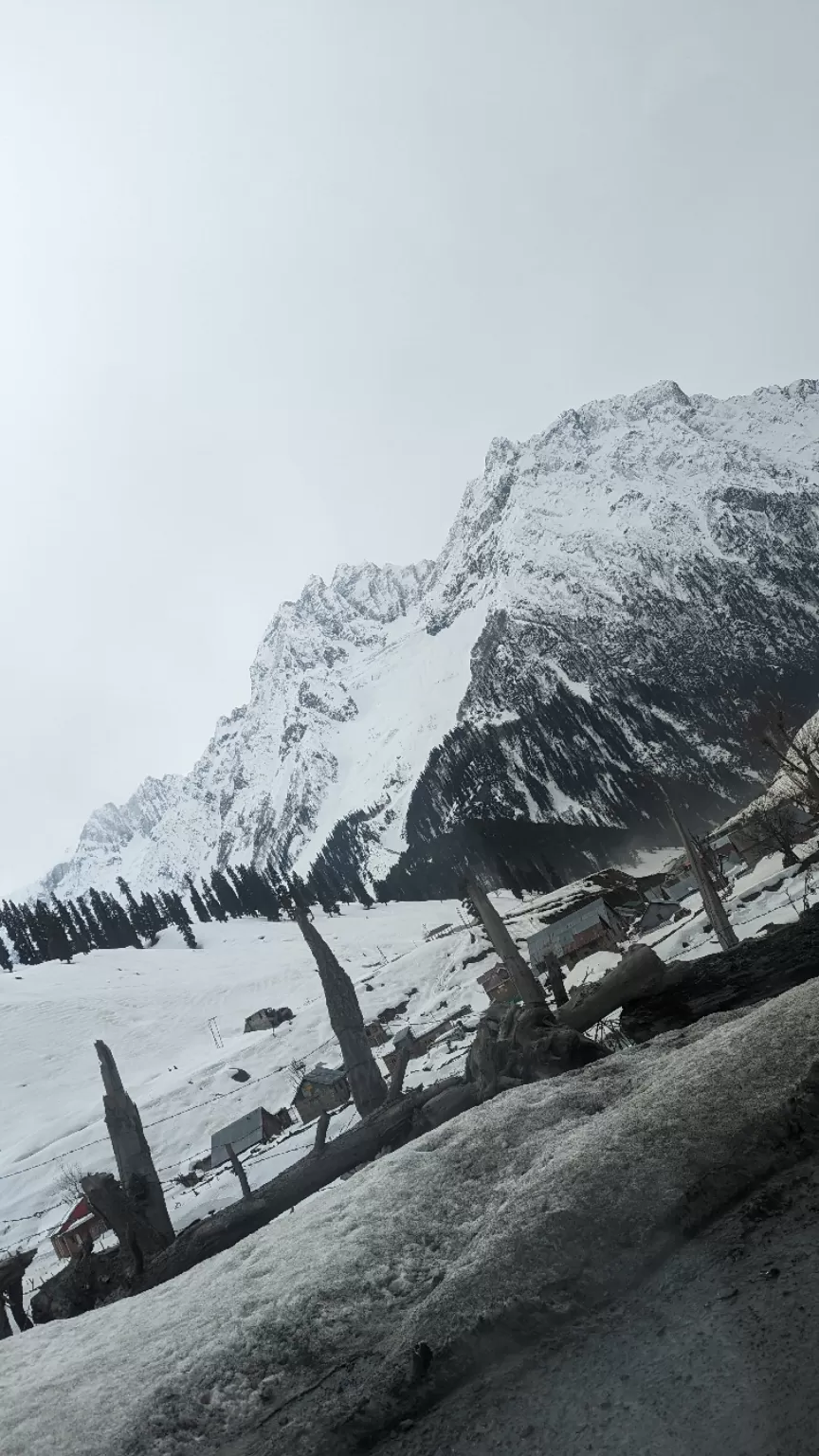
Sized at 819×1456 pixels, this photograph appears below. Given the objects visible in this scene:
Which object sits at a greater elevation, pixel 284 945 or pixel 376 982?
pixel 284 945

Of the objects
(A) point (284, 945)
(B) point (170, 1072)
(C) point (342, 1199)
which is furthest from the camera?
(A) point (284, 945)

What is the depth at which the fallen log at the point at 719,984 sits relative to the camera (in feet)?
37.7

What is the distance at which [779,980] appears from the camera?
11.7m

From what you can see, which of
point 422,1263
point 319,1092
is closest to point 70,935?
point 319,1092

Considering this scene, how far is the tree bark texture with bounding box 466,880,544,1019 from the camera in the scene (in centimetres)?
2248

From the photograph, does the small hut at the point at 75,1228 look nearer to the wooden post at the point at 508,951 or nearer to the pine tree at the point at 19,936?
the wooden post at the point at 508,951

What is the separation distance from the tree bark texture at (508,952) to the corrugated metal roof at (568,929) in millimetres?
26961

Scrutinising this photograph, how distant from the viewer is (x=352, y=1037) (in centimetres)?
1678

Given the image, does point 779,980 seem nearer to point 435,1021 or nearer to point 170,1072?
point 435,1021

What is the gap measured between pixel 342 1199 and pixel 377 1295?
234cm

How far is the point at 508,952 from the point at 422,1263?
65.8ft

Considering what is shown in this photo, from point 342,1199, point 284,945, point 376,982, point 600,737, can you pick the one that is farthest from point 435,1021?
point 600,737

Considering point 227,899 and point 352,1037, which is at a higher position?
point 227,899

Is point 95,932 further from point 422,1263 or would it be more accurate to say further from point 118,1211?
point 422,1263
